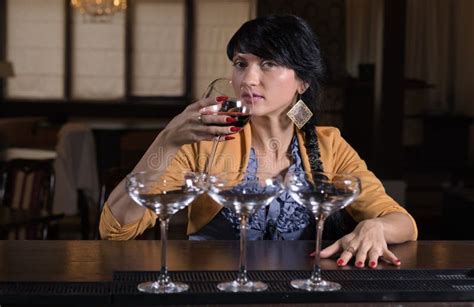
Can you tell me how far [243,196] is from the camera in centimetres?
188

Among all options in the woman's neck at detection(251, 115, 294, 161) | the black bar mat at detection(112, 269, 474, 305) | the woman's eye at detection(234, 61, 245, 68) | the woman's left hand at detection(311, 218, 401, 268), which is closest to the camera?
the black bar mat at detection(112, 269, 474, 305)

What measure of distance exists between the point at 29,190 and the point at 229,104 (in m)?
2.28

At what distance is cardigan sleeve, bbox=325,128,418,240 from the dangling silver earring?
104 mm

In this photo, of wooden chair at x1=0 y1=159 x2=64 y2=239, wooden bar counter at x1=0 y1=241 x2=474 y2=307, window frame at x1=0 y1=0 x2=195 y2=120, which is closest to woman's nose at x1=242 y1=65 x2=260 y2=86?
wooden bar counter at x1=0 y1=241 x2=474 y2=307

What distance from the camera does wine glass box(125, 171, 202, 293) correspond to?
73.3 inches

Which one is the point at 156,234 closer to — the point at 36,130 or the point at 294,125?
the point at 294,125

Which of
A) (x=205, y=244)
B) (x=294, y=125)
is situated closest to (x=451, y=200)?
(x=294, y=125)

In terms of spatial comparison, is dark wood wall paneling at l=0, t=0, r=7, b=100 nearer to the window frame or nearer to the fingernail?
the window frame

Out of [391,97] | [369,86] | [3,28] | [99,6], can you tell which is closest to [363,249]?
[391,97]

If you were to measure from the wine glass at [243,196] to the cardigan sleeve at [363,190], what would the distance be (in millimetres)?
801

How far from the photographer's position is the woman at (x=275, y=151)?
2.54m

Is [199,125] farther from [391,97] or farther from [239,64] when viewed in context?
[391,97]

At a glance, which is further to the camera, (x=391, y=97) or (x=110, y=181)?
(x=391, y=97)

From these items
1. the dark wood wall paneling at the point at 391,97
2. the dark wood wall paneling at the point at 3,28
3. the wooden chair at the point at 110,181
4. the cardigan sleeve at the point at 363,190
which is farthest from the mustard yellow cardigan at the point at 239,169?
the dark wood wall paneling at the point at 3,28
